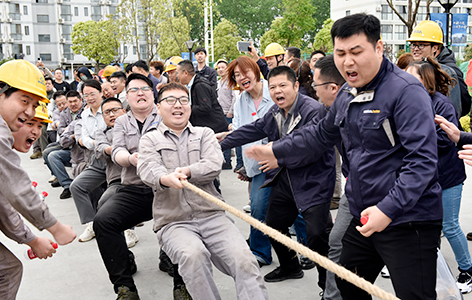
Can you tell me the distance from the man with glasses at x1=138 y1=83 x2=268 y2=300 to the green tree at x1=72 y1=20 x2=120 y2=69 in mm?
39974

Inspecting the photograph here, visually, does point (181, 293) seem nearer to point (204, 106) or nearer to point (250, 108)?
point (250, 108)

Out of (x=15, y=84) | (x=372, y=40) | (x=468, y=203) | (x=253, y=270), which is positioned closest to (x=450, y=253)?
(x=468, y=203)

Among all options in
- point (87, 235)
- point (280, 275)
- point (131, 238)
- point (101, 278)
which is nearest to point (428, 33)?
point (280, 275)

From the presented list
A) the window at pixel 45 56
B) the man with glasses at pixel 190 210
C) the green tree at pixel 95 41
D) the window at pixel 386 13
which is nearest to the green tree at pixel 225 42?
the green tree at pixel 95 41

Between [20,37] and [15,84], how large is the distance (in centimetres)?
5919

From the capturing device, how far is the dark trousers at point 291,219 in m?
3.42

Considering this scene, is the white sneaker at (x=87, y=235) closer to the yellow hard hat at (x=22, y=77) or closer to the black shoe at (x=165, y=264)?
the black shoe at (x=165, y=264)

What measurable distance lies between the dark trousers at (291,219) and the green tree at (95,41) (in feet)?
132

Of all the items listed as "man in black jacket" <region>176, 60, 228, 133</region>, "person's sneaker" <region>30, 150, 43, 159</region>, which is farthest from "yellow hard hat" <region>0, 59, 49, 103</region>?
"person's sneaker" <region>30, 150, 43, 159</region>

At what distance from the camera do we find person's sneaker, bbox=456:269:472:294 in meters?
3.52

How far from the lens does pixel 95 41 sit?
42.9 meters

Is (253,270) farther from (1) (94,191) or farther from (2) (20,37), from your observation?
(2) (20,37)

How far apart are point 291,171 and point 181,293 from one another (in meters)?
1.33

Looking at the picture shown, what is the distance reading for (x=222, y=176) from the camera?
835 centimetres
